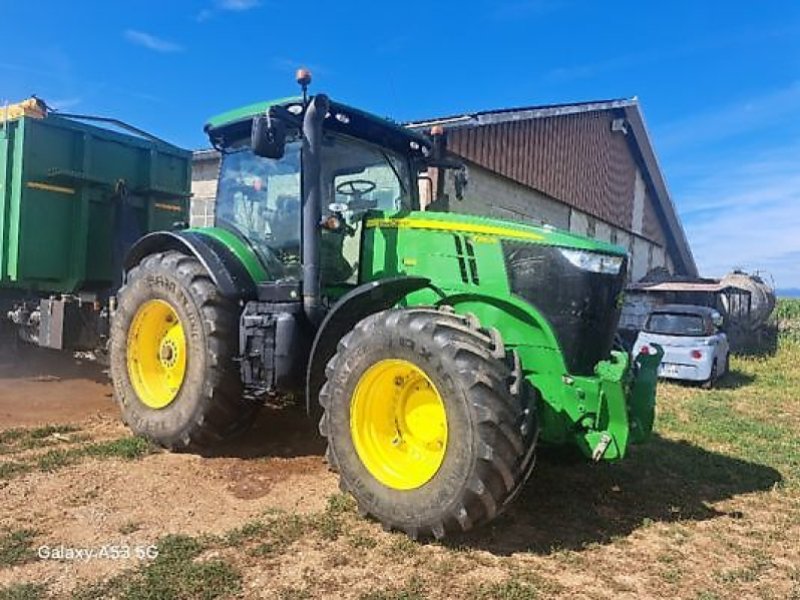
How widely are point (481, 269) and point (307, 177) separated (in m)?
1.45

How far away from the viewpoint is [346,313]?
4.70m

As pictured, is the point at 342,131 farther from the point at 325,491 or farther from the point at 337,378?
the point at 325,491

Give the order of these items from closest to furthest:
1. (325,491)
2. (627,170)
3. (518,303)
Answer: (518,303) < (325,491) < (627,170)

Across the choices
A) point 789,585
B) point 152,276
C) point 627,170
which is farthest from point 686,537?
point 627,170

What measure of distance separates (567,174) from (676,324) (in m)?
6.27

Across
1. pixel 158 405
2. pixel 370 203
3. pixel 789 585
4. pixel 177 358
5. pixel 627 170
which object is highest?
pixel 627 170

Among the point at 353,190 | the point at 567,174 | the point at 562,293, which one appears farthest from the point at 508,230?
the point at 567,174

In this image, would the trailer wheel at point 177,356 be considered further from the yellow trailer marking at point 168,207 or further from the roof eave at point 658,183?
the roof eave at point 658,183

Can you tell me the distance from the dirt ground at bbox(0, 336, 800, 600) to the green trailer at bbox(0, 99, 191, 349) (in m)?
1.97

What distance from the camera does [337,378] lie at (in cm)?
426

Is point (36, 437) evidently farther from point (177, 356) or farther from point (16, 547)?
point (16, 547)

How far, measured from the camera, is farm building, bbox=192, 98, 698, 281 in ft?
44.4

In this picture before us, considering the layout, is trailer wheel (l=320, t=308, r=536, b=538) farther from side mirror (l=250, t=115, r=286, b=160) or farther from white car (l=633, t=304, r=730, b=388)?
white car (l=633, t=304, r=730, b=388)

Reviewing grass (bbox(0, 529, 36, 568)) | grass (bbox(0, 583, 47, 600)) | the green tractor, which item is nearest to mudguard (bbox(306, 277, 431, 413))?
the green tractor
